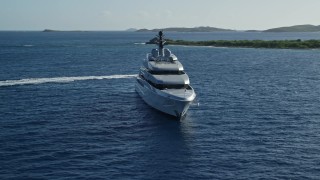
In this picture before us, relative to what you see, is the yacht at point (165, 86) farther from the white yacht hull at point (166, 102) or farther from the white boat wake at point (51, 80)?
the white boat wake at point (51, 80)

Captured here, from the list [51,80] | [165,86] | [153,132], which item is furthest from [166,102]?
[51,80]

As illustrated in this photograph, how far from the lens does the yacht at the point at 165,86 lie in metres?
64.8

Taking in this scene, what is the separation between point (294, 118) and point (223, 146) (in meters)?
19.1

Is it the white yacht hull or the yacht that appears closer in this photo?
the white yacht hull

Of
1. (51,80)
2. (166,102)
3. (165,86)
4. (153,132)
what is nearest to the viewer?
(153,132)

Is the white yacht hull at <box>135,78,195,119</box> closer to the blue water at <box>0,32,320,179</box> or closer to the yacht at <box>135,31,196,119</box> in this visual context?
the yacht at <box>135,31,196,119</box>

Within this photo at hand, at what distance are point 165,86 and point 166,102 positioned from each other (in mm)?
4853

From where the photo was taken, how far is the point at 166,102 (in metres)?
66.1

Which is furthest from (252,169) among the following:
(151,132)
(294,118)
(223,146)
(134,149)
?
(294,118)

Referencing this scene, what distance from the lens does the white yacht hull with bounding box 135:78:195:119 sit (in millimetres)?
64188

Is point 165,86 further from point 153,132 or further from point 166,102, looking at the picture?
point 153,132

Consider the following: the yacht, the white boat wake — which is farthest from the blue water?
the yacht

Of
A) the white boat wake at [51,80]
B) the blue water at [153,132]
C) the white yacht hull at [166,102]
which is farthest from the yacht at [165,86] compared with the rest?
the white boat wake at [51,80]

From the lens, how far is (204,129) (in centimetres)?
6056
